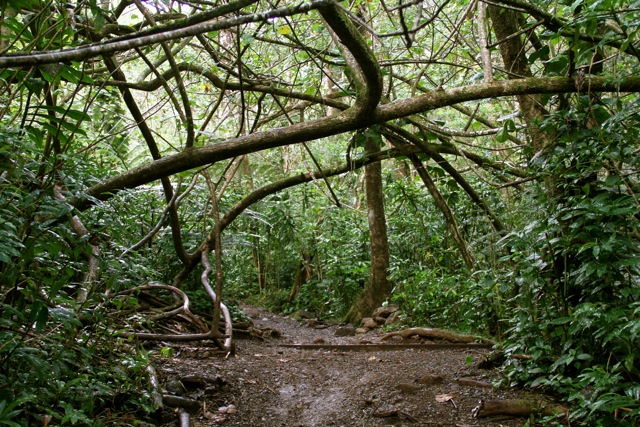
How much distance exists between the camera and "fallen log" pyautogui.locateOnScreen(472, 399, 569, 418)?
11.4 feet

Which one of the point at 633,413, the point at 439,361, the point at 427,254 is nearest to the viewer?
the point at 633,413

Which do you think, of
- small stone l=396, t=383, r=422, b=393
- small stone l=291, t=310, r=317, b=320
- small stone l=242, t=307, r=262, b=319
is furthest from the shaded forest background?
small stone l=291, t=310, r=317, b=320

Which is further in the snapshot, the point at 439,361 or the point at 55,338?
the point at 439,361

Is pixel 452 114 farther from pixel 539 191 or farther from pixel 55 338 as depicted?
pixel 55 338

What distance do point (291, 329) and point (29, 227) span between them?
6.48 m

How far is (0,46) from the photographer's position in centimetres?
346

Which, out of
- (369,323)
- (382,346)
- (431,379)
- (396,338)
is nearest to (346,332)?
(369,323)

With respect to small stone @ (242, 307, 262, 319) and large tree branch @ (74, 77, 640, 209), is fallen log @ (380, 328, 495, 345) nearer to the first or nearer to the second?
large tree branch @ (74, 77, 640, 209)

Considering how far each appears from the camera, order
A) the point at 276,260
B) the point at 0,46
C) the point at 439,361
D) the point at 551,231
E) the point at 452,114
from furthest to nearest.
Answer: the point at 452,114 → the point at 276,260 → the point at 439,361 → the point at 551,231 → the point at 0,46

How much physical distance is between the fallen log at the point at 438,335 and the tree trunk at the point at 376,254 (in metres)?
1.72

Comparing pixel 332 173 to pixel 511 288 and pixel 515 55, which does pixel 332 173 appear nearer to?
pixel 515 55

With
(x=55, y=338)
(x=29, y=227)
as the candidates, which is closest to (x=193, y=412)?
(x=55, y=338)

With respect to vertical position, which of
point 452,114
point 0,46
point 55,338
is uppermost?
point 452,114

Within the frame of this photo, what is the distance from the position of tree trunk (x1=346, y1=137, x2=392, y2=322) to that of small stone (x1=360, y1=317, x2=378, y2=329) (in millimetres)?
435
